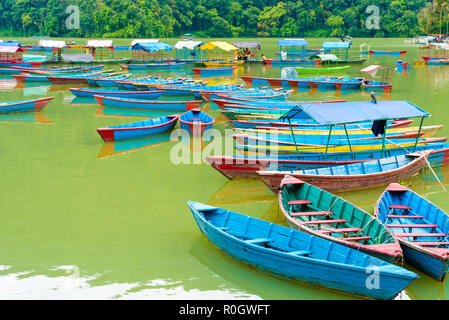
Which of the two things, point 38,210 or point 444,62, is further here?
point 444,62

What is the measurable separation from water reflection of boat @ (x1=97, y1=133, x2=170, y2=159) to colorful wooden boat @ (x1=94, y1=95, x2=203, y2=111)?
489cm

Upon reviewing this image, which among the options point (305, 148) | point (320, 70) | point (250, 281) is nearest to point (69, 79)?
point (320, 70)

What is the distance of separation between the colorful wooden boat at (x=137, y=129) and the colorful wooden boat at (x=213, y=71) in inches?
890

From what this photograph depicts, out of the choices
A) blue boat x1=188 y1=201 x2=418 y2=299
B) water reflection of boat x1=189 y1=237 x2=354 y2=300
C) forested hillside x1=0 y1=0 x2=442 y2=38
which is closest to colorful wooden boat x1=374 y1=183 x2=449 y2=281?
blue boat x1=188 y1=201 x2=418 y2=299

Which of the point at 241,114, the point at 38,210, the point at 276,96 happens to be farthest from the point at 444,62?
the point at 38,210

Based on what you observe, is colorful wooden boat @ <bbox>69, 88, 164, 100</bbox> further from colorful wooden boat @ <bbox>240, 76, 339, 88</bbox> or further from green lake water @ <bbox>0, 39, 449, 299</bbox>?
colorful wooden boat @ <bbox>240, 76, 339, 88</bbox>

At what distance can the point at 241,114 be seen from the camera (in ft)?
72.7

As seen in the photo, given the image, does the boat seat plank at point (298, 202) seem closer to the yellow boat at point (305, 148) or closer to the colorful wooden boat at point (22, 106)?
the yellow boat at point (305, 148)

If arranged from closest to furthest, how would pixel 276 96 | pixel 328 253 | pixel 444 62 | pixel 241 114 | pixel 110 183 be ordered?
1. pixel 328 253
2. pixel 110 183
3. pixel 241 114
4. pixel 276 96
5. pixel 444 62

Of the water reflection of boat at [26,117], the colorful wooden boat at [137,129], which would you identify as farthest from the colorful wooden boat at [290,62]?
the colorful wooden boat at [137,129]

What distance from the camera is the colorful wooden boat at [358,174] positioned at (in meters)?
12.8

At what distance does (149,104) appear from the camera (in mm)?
25922
